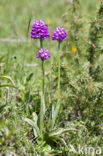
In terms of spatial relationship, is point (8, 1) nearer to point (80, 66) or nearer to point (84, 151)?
point (80, 66)

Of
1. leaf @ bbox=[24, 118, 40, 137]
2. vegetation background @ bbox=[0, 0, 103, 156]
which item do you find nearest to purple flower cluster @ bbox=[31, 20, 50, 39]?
vegetation background @ bbox=[0, 0, 103, 156]

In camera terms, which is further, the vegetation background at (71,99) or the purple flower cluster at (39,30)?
the vegetation background at (71,99)

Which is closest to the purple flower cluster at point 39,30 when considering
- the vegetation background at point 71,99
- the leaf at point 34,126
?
the vegetation background at point 71,99

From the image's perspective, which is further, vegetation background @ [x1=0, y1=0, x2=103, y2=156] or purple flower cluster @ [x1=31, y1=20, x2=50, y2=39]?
vegetation background @ [x1=0, y1=0, x2=103, y2=156]

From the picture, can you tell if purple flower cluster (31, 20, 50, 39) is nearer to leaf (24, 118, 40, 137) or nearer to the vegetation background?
the vegetation background

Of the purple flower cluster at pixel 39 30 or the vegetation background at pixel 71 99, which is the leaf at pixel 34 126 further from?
the purple flower cluster at pixel 39 30

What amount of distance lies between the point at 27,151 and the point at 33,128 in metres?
0.36

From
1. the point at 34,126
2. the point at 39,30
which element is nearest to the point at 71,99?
the point at 34,126

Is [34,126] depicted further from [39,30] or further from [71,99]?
[39,30]

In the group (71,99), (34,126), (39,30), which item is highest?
(39,30)

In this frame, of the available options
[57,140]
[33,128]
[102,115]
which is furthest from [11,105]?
[102,115]

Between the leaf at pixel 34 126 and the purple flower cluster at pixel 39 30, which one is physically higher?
the purple flower cluster at pixel 39 30

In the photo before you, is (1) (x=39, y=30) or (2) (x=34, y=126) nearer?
(1) (x=39, y=30)

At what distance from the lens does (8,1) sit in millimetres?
8758
